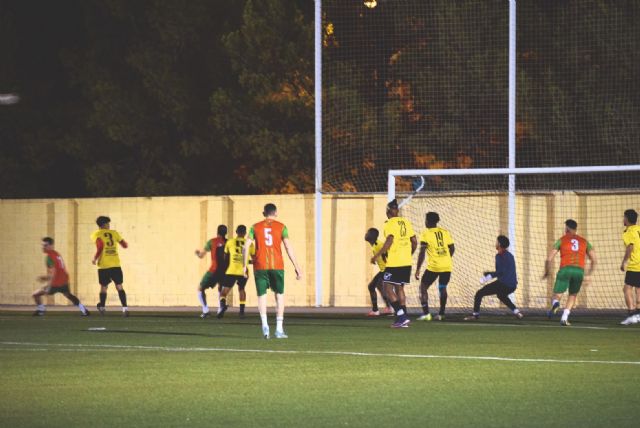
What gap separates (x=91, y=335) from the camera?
66.4 feet

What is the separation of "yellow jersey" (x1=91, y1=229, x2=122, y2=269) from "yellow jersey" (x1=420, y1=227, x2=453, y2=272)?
6.87m

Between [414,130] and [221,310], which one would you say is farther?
[414,130]

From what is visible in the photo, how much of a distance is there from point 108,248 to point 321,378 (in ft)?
47.5

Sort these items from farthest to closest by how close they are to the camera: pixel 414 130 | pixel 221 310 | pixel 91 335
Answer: pixel 414 130 < pixel 221 310 < pixel 91 335

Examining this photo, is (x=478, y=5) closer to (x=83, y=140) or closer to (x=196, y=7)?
(x=196, y=7)

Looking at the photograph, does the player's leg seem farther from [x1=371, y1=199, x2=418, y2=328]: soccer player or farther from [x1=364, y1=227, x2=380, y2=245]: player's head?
[x1=371, y1=199, x2=418, y2=328]: soccer player

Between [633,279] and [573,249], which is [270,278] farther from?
[633,279]

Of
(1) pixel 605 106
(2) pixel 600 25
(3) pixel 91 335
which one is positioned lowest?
(3) pixel 91 335

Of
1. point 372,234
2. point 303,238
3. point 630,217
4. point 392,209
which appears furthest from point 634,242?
Answer: point 303,238

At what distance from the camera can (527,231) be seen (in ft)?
97.2

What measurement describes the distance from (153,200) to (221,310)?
828cm

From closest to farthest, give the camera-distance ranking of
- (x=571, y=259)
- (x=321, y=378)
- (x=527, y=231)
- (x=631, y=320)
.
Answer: (x=321, y=378)
(x=631, y=320)
(x=571, y=259)
(x=527, y=231)

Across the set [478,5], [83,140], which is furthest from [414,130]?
[83,140]

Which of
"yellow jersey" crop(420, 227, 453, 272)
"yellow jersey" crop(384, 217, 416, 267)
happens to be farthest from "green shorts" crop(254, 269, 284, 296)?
"yellow jersey" crop(420, 227, 453, 272)
